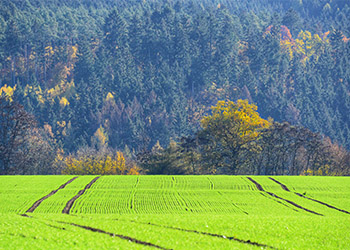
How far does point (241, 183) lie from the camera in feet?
199

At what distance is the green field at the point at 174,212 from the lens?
29266 millimetres

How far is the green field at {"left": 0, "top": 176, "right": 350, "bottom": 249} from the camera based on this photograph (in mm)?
29266

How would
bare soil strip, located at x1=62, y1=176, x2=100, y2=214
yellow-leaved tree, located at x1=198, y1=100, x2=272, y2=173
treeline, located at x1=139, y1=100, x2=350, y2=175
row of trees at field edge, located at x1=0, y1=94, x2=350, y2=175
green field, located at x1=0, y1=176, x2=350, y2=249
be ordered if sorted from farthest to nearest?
row of trees at field edge, located at x1=0, y1=94, x2=350, y2=175 → treeline, located at x1=139, y1=100, x2=350, y2=175 → yellow-leaved tree, located at x1=198, y1=100, x2=272, y2=173 → bare soil strip, located at x1=62, y1=176, x2=100, y2=214 → green field, located at x1=0, y1=176, x2=350, y2=249

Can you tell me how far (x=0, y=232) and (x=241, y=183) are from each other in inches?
1416

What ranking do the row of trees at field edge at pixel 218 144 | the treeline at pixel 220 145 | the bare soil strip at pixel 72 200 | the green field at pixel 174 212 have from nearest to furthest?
the green field at pixel 174 212 < the bare soil strip at pixel 72 200 < the treeline at pixel 220 145 < the row of trees at field edge at pixel 218 144

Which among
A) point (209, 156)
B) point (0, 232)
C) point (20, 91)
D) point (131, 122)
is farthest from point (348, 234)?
point (20, 91)

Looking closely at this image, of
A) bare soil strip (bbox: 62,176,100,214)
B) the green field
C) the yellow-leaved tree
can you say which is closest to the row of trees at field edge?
the yellow-leaved tree

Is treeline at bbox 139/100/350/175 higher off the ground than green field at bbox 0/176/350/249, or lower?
higher

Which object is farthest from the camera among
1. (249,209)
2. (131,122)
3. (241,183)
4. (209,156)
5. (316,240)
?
(131,122)

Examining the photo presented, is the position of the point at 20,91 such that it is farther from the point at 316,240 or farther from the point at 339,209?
the point at 316,240

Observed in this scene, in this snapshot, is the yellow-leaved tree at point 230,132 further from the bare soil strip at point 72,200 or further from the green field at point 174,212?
the bare soil strip at point 72,200

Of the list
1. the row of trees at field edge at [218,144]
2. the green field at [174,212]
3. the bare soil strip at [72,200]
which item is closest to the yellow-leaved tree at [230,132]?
the row of trees at field edge at [218,144]

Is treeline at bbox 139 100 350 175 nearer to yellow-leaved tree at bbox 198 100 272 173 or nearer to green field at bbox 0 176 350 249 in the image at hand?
yellow-leaved tree at bbox 198 100 272 173

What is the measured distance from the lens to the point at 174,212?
46.4 m
